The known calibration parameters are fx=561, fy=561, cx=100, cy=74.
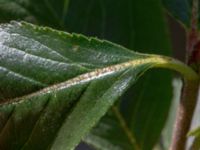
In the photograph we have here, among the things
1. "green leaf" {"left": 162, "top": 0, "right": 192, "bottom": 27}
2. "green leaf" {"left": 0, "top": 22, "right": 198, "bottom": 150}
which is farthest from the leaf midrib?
"green leaf" {"left": 162, "top": 0, "right": 192, "bottom": 27}

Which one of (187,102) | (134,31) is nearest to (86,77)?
(187,102)

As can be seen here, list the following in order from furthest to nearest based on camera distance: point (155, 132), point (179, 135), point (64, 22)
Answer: point (155, 132)
point (64, 22)
point (179, 135)

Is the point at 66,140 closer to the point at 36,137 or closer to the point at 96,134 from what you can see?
the point at 36,137

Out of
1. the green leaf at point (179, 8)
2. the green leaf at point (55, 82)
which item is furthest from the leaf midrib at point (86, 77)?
the green leaf at point (179, 8)

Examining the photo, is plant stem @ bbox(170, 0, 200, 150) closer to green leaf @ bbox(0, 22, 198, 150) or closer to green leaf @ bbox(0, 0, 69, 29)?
green leaf @ bbox(0, 22, 198, 150)

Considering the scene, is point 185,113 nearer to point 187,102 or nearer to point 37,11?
point 187,102

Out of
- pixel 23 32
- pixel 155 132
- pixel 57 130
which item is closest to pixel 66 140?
pixel 57 130

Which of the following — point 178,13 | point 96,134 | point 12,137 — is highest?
point 178,13
